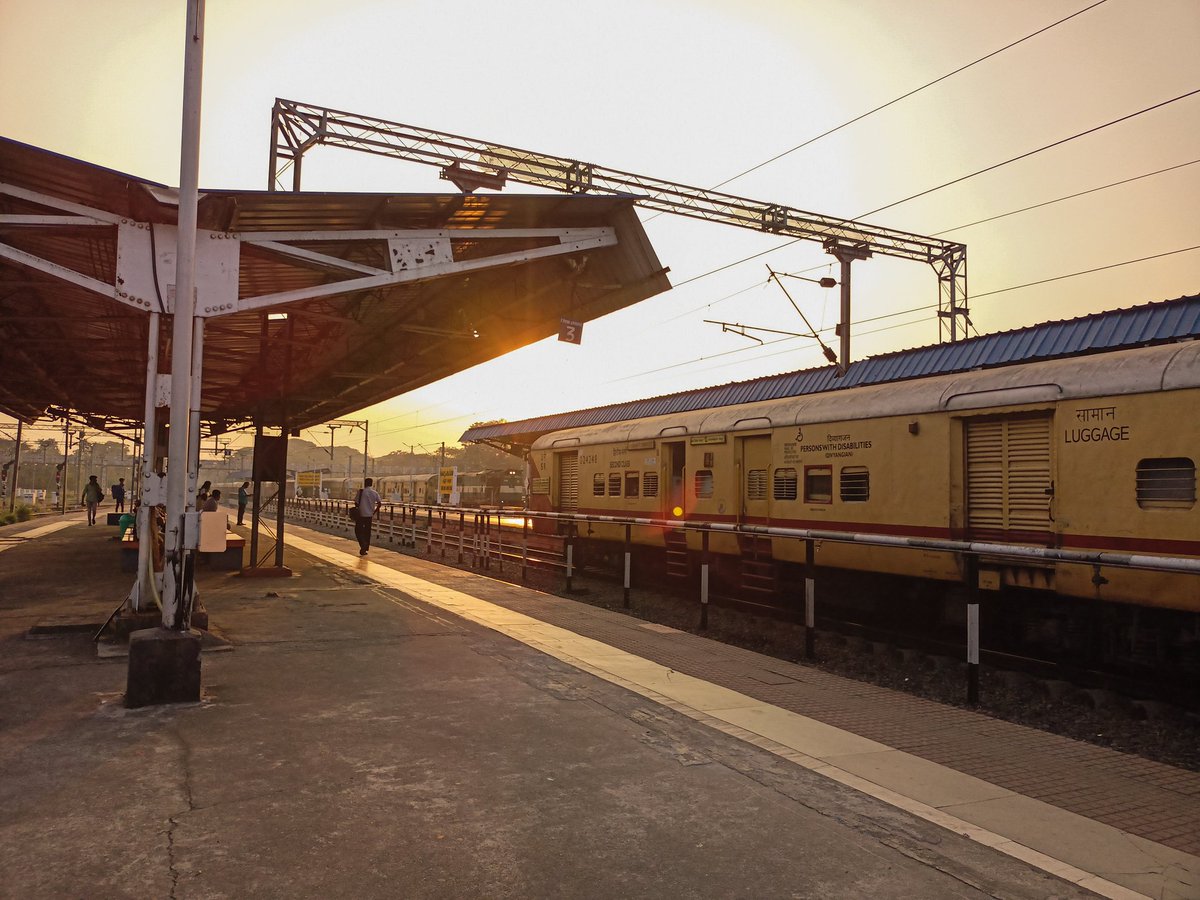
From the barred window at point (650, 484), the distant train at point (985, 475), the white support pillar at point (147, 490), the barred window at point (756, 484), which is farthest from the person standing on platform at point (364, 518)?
the white support pillar at point (147, 490)

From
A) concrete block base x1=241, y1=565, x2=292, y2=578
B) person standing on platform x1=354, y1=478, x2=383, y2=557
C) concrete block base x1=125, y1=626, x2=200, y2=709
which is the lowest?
concrete block base x1=241, y1=565, x2=292, y2=578

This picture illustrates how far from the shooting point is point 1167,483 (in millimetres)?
8094

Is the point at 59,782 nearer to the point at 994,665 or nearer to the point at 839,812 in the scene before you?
the point at 839,812

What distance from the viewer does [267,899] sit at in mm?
3293

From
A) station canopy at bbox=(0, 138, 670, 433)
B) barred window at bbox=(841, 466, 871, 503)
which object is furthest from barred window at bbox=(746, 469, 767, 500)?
station canopy at bbox=(0, 138, 670, 433)

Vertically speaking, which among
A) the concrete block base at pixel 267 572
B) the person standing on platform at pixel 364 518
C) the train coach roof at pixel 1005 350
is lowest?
the concrete block base at pixel 267 572

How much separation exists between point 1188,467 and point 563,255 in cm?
798

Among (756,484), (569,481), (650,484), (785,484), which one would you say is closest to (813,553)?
(785,484)

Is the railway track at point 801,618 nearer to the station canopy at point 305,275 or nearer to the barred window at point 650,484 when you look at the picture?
the barred window at point 650,484

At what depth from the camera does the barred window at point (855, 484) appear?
11.9m

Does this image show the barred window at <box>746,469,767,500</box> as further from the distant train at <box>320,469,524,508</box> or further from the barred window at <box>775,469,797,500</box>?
the distant train at <box>320,469,524,508</box>

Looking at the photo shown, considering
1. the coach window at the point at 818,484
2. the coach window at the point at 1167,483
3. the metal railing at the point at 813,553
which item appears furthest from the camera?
the coach window at the point at 818,484

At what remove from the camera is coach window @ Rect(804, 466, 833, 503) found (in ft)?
41.6

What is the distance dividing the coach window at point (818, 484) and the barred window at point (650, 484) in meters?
4.53
